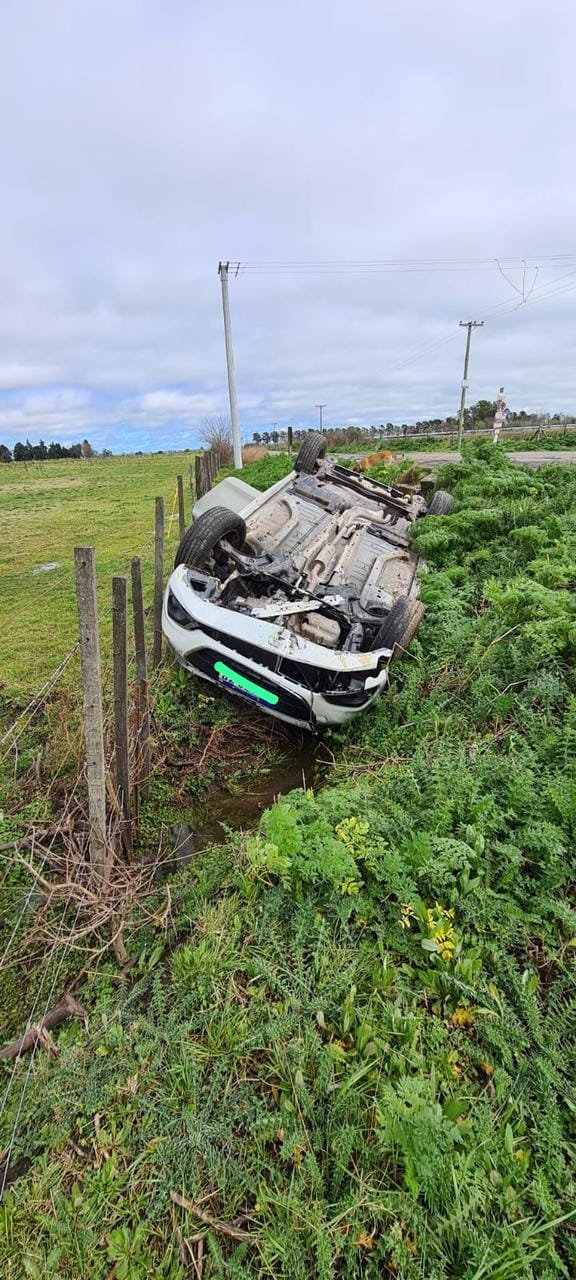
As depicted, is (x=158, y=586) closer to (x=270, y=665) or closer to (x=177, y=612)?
(x=177, y=612)

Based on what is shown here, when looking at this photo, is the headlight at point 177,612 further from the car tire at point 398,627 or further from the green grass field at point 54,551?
the green grass field at point 54,551

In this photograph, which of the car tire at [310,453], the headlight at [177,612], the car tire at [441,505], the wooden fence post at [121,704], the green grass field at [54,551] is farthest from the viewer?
the car tire at [310,453]

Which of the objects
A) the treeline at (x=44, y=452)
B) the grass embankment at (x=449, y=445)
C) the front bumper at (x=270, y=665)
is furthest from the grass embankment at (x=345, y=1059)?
the treeline at (x=44, y=452)

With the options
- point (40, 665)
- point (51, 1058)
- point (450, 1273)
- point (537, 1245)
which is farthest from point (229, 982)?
point (40, 665)

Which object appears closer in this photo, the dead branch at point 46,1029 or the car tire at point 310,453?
the dead branch at point 46,1029

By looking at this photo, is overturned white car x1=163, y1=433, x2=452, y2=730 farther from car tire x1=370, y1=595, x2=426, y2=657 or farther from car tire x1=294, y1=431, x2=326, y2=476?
car tire x1=294, y1=431, x2=326, y2=476

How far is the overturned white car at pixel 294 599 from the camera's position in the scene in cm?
430

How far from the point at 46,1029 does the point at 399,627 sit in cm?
346

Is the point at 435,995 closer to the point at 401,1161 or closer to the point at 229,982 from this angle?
the point at 401,1161

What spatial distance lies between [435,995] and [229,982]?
2.79 feet

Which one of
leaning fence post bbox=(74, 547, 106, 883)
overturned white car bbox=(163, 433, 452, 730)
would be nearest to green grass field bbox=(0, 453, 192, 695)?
overturned white car bbox=(163, 433, 452, 730)

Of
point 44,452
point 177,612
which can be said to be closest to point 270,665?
point 177,612

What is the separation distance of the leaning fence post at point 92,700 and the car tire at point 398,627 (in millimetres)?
2484

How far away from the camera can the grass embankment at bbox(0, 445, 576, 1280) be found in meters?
1.71
